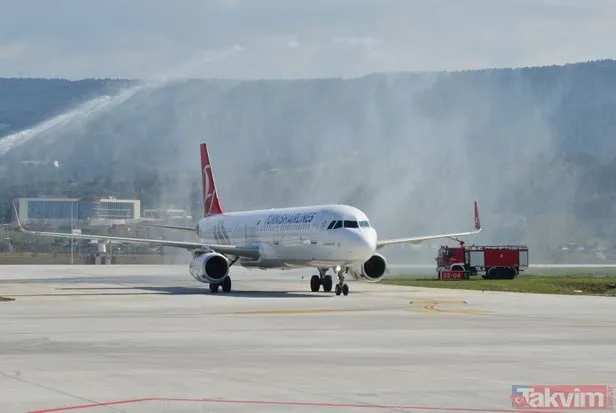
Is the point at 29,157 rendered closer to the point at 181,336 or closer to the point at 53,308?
the point at 53,308

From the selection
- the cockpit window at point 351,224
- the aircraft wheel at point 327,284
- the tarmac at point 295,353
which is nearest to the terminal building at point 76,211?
the aircraft wheel at point 327,284

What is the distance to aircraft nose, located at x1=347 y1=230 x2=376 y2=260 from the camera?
4803 cm

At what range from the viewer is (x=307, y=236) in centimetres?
5078

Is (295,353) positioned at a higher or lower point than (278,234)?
lower

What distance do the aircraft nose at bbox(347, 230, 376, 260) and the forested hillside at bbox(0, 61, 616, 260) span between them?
47.8 meters

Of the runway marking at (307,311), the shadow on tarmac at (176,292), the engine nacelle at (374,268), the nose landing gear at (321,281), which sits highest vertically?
the engine nacelle at (374,268)

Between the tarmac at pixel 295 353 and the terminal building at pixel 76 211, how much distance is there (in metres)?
66.1

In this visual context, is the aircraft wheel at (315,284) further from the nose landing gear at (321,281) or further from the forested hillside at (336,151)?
the forested hillside at (336,151)

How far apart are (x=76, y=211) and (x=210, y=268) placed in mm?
63462

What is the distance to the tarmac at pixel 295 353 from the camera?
51.0ft

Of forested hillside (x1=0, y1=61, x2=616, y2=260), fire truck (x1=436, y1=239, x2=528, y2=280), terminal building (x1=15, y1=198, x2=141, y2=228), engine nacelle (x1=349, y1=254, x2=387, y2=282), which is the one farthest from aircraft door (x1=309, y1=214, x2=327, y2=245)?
terminal building (x1=15, y1=198, x2=141, y2=228)

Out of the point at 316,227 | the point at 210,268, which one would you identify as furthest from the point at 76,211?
the point at 316,227

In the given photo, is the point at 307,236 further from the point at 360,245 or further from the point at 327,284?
the point at 360,245

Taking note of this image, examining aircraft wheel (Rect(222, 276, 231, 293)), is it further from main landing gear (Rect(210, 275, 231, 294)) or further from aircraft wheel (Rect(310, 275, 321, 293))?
aircraft wheel (Rect(310, 275, 321, 293))
